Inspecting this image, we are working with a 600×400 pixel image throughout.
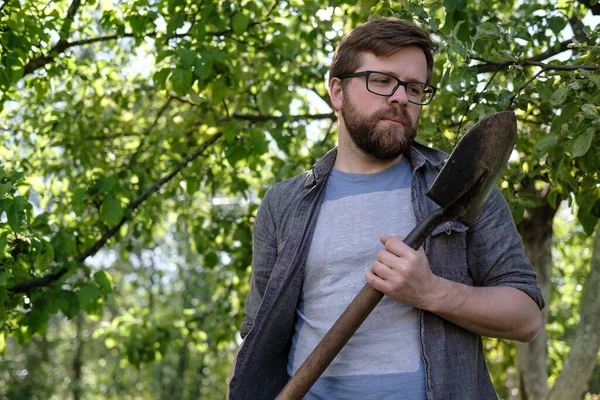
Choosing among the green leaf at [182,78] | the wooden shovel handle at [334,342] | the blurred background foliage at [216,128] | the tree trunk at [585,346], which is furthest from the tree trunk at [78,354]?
the wooden shovel handle at [334,342]

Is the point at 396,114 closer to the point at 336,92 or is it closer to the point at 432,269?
the point at 336,92

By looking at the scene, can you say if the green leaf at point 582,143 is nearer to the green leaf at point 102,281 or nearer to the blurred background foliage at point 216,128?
the blurred background foliage at point 216,128

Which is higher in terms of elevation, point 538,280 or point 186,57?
point 186,57

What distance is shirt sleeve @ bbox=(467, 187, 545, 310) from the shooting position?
85.6 inches

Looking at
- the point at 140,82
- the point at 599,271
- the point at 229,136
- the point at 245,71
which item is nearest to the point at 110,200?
the point at 229,136

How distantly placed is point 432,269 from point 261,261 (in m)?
0.56

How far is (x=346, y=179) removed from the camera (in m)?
2.49

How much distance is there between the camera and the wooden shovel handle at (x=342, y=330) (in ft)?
6.72

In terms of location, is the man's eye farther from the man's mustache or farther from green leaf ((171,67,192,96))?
green leaf ((171,67,192,96))

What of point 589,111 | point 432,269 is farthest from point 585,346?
point 432,269

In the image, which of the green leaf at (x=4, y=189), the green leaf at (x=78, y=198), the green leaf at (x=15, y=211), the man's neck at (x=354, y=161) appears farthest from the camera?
the green leaf at (x=78, y=198)

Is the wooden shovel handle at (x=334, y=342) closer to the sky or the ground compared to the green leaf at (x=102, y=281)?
closer to the sky

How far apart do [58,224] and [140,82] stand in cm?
135

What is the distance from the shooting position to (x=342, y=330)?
205 cm
